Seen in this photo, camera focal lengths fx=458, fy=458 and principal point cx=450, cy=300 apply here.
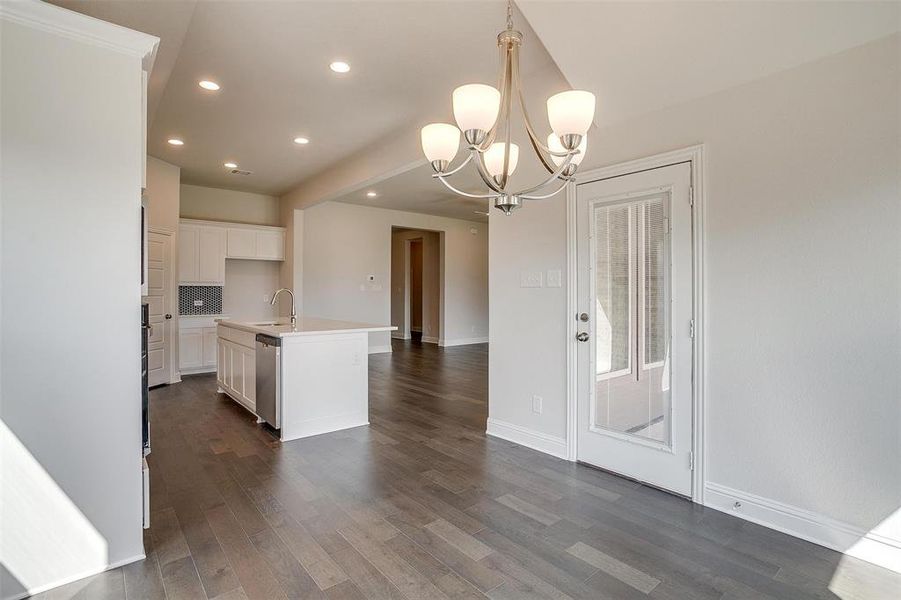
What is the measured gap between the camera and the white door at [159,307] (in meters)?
5.49

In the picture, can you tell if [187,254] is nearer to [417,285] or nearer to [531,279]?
[531,279]

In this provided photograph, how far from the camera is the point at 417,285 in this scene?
11.9 m

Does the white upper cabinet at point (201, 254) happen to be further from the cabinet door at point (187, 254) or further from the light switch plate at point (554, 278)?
the light switch plate at point (554, 278)

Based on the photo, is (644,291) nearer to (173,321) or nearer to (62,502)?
(62,502)

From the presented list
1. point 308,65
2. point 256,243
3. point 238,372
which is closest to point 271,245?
point 256,243

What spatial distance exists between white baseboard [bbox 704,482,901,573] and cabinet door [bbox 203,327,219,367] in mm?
6328

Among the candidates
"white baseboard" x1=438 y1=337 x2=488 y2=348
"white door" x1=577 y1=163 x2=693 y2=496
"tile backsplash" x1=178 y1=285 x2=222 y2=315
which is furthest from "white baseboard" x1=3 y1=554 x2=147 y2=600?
"white baseboard" x1=438 y1=337 x2=488 y2=348

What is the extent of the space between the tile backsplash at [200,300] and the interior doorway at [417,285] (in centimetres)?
388

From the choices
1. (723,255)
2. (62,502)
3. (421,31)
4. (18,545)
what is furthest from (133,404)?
(723,255)

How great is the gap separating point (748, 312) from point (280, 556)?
8.49 feet

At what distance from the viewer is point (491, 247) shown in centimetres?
384

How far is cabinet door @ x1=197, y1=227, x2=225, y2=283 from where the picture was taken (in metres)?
6.58

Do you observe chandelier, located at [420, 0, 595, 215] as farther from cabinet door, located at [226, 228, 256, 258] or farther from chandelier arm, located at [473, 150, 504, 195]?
cabinet door, located at [226, 228, 256, 258]

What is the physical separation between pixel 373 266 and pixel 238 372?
4.30 metres
